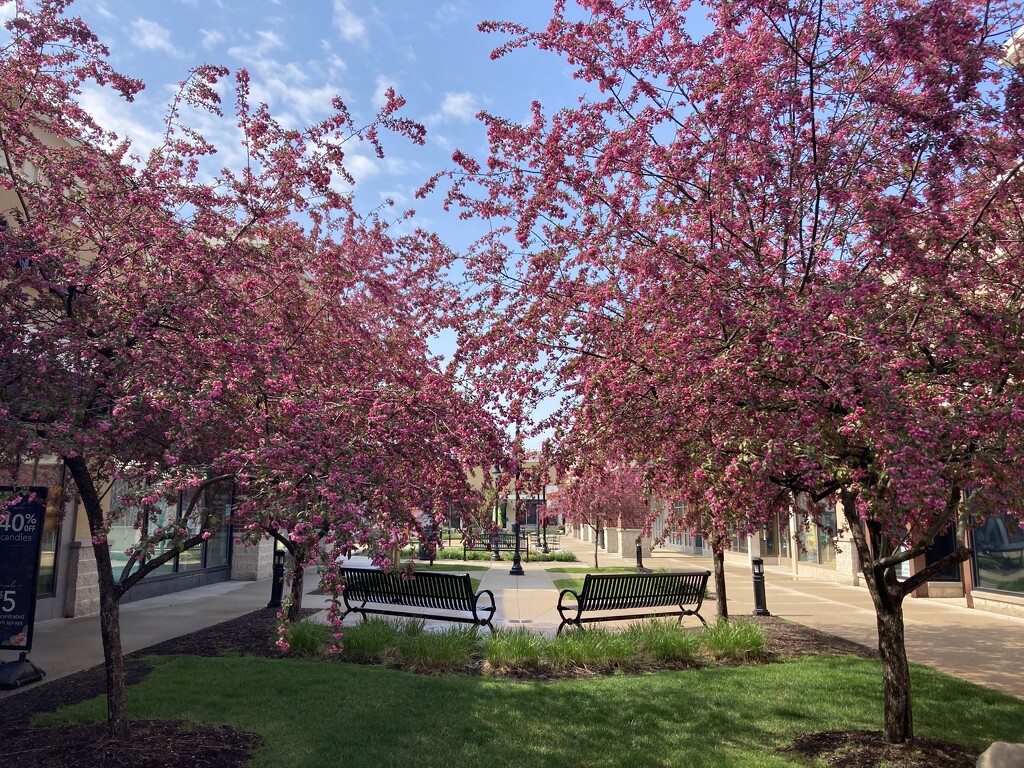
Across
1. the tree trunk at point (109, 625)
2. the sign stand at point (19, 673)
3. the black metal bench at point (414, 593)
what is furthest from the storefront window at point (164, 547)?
the tree trunk at point (109, 625)

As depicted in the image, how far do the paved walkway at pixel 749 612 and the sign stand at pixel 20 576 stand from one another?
1.79 ft

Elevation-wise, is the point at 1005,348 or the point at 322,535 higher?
the point at 1005,348

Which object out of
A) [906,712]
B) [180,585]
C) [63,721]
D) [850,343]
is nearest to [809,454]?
[850,343]

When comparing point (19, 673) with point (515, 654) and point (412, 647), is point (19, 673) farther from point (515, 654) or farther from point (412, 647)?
point (515, 654)

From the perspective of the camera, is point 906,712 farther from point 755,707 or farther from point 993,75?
point 993,75

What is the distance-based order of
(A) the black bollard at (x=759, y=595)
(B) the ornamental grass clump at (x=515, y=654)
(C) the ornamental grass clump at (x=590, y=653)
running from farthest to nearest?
(A) the black bollard at (x=759, y=595)
(C) the ornamental grass clump at (x=590, y=653)
(B) the ornamental grass clump at (x=515, y=654)

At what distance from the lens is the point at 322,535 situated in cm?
427

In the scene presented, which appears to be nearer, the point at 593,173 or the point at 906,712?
the point at 906,712

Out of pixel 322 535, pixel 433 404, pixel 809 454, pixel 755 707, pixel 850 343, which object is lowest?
pixel 755 707

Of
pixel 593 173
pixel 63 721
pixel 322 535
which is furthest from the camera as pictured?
pixel 593 173

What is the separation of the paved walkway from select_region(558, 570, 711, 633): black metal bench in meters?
0.82

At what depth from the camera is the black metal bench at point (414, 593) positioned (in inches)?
403

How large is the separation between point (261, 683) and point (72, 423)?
3845 millimetres

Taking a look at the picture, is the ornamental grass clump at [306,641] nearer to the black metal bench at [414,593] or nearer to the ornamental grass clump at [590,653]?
the black metal bench at [414,593]
